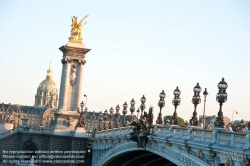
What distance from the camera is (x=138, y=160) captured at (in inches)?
1975

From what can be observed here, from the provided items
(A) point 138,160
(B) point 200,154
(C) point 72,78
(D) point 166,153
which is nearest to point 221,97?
(B) point 200,154

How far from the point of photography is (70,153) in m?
72.1

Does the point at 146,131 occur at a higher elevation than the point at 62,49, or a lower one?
lower

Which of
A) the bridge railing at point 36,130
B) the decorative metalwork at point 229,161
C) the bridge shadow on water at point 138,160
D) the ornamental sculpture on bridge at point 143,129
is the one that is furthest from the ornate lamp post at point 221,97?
the bridge railing at point 36,130

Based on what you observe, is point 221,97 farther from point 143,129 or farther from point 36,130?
point 36,130

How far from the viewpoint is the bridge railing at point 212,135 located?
69.7ft

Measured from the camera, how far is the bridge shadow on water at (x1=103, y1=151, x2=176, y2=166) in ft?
151

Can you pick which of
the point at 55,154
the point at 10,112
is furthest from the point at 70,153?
the point at 10,112

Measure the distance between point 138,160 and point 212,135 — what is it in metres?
26.6

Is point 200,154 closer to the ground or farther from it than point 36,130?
closer to the ground

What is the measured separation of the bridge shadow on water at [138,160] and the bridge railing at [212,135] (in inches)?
506

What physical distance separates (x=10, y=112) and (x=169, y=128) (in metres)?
168

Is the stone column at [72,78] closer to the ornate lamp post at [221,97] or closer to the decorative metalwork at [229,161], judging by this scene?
the ornate lamp post at [221,97]

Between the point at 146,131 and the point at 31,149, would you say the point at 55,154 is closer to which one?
the point at 31,149
